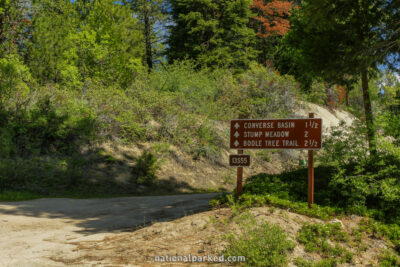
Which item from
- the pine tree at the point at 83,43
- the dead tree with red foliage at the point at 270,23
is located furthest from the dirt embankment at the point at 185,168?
the dead tree with red foliage at the point at 270,23

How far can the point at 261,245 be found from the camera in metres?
5.63

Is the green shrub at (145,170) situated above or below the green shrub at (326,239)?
above

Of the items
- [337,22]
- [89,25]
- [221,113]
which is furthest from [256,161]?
[89,25]

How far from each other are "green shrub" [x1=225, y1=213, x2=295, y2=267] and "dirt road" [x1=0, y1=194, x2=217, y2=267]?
257cm

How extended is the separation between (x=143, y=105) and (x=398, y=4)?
39.4ft

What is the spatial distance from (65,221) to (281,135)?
5469 mm

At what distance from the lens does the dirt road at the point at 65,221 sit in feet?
19.5

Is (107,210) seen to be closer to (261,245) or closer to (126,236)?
(126,236)

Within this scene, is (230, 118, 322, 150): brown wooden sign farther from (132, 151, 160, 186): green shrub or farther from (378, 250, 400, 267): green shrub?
(132, 151, 160, 186): green shrub

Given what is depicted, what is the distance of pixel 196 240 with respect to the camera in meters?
6.22

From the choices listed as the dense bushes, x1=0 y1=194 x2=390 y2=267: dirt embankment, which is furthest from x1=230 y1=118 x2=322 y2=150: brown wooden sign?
the dense bushes

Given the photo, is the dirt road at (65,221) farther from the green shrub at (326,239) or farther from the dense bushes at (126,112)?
the dense bushes at (126,112)

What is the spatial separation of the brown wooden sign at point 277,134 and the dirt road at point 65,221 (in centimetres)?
225

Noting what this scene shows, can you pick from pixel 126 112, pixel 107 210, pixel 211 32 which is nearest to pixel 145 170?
pixel 126 112
